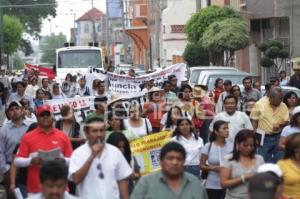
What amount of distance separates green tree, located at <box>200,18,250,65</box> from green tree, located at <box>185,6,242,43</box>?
137 cm

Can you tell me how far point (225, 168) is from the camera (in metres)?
9.61

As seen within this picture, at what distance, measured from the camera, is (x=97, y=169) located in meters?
9.16

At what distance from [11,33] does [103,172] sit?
265 ft

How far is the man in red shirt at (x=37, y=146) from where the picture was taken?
10586 millimetres

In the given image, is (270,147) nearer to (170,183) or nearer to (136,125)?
(136,125)

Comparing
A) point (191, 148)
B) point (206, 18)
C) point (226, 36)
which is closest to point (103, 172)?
point (191, 148)

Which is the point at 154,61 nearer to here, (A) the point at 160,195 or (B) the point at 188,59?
(B) the point at 188,59

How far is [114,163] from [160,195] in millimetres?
1325

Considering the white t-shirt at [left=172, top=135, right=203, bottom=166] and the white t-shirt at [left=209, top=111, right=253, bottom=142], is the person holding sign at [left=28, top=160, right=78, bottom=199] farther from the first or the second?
the white t-shirt at [left=209, top=111, right=253, bottom=142]

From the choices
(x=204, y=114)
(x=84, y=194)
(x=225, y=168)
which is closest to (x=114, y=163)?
(x=84, y=194)

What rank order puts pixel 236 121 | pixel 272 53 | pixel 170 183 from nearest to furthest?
pixel 170 183 → pixel 236 121 → pixel 272 53

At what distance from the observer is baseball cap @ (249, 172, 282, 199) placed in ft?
18.4

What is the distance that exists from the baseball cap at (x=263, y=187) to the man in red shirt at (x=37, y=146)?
4841 millimetres


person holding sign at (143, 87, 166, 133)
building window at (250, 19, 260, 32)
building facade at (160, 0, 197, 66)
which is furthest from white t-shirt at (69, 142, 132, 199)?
building facade at (160, 0, 197, 66)
